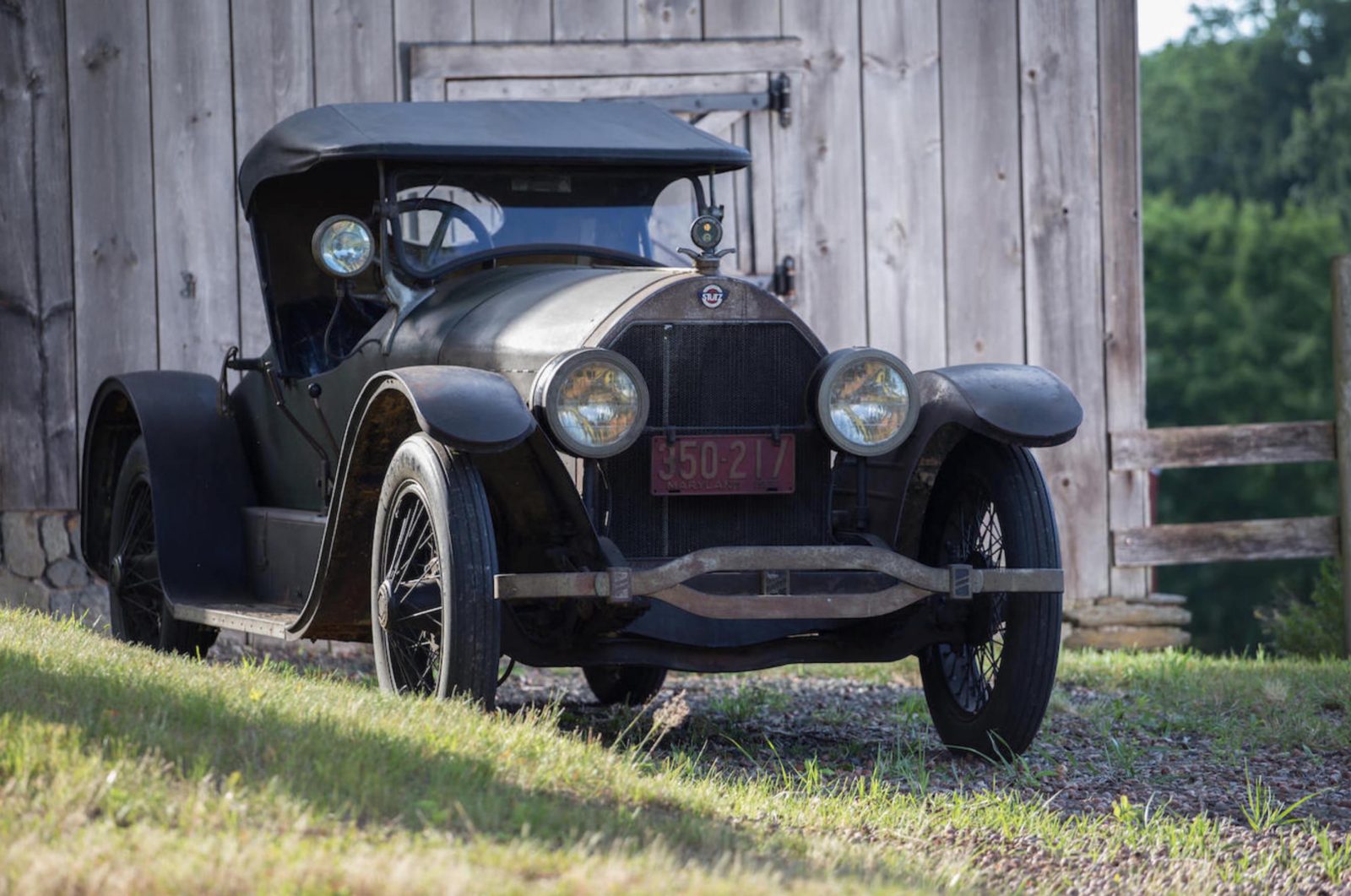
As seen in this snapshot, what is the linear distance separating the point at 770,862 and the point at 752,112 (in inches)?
230

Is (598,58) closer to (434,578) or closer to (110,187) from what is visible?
(110,187)

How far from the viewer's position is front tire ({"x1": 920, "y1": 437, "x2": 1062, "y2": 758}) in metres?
4.63

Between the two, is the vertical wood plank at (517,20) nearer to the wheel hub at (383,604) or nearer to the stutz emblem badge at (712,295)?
the stutz emblem badge at (712,295)

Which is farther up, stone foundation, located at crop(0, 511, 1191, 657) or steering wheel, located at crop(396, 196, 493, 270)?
steering wheel, located at crop(396, 196, 493, 270)

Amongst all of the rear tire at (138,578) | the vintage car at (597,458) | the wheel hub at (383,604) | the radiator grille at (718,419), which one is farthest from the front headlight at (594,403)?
the rear tire at (138,578)

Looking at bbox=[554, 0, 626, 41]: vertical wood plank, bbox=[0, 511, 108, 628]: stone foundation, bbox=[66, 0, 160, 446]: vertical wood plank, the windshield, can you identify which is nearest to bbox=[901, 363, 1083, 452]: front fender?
the windshield

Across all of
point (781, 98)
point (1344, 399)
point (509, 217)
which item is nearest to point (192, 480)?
point (509, 217)

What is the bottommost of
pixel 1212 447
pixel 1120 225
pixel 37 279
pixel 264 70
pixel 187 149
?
pixel 1212 447

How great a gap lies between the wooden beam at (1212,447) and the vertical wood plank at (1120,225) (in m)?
0.10

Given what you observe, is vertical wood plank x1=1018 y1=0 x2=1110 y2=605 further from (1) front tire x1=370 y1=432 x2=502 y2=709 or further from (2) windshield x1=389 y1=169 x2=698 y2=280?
(1) front tire x1=370 y1=432 x2=502 y2=709

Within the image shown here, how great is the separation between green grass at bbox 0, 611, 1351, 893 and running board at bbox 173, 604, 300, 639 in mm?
183

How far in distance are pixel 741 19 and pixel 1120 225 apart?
2138 millimetres

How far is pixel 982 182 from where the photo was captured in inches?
332

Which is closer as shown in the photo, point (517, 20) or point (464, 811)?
point (464, 811)
